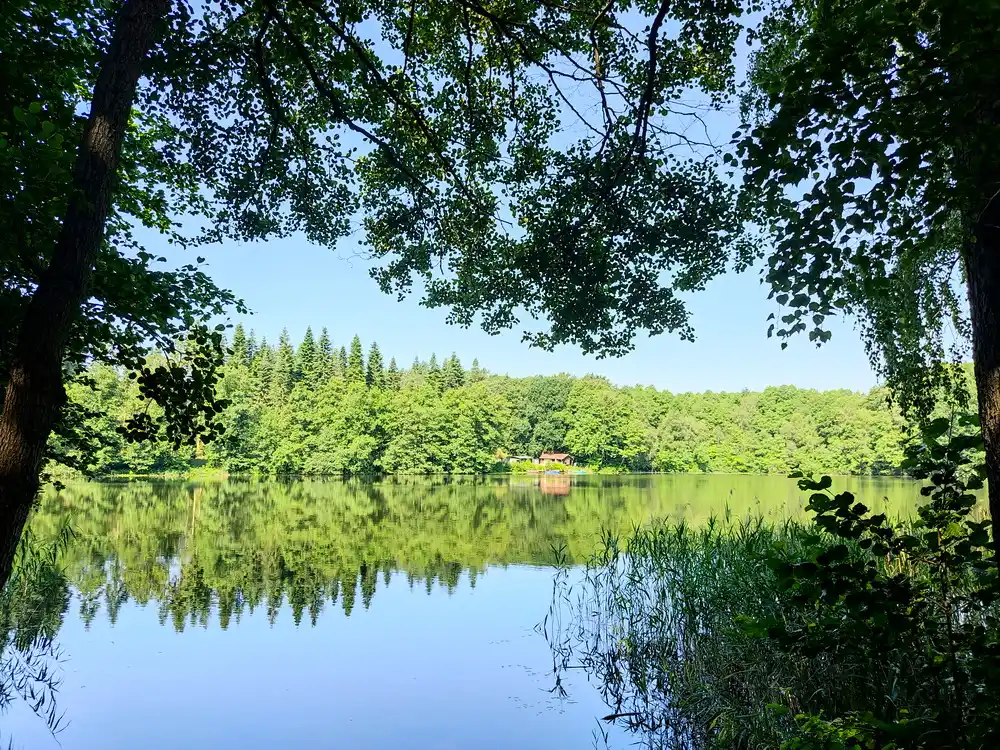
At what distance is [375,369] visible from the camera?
67.6 m

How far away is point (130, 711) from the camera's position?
6.45 meters

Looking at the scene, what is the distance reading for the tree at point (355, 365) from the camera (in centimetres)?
5554

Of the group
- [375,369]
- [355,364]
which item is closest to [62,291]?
[355,364]

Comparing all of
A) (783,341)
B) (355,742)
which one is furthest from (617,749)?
(783,341)

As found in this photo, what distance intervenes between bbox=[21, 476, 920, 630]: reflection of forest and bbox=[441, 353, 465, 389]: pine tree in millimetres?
36534

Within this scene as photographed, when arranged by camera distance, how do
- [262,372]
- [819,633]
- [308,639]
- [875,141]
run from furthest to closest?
[262,372], [308,639], [819,633], [875,141]

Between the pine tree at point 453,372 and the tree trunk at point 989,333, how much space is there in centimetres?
6443

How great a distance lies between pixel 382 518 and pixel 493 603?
1211 cm

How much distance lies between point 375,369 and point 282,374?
1064 cm

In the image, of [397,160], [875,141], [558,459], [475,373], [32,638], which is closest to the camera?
[875,141]

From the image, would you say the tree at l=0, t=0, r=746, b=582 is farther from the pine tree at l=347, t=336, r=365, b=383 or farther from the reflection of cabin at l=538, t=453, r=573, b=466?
the reflection of cabin at l=538, t=453, r=573, b=466

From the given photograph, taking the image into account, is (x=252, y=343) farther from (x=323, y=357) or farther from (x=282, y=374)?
(x=282, y=374)

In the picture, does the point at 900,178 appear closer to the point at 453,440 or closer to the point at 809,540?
the point at 809,540

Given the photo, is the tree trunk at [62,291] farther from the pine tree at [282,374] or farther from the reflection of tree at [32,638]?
the pine tree at [282,374]
